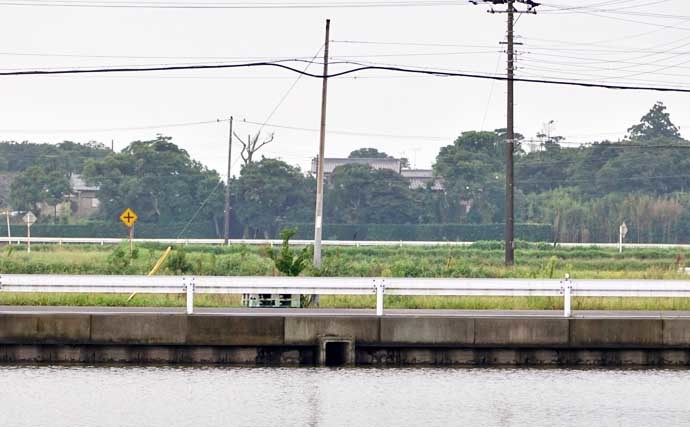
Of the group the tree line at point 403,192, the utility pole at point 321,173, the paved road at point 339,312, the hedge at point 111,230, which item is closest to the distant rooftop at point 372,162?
the tree line at point 403,192

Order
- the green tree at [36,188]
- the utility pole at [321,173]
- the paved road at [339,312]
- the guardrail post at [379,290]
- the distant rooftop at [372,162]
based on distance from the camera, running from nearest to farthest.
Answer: the guardrail post at [379,290] < the paved road at [339,312] < the utility pole at [321,173] < the green tree at [36,188] < the distant rooftop at [372,162]

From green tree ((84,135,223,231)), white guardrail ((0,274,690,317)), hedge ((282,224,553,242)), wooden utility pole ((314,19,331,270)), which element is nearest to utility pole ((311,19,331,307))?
wooden utility pole ((314,19,331,270))

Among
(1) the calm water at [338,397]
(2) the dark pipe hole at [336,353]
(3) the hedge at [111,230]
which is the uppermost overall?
(3) the hedge at [111,230]

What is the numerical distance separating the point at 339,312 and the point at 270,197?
85274 millimetres

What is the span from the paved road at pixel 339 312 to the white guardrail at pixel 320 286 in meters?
0.80

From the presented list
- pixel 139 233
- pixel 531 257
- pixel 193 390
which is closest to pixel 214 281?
pixel 193 390

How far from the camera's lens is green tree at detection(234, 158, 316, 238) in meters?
117

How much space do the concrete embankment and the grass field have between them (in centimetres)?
469

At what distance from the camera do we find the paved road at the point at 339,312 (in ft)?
102

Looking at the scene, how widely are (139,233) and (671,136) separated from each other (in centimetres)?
5936

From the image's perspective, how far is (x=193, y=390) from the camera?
27.2 metres

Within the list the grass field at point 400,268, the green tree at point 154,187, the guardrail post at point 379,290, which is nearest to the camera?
the guardrail post at point 379,290

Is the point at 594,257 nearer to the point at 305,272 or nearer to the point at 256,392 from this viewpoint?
the point at 305,272

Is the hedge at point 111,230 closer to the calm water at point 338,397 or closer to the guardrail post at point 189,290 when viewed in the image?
the guardrail post at point 189,290
